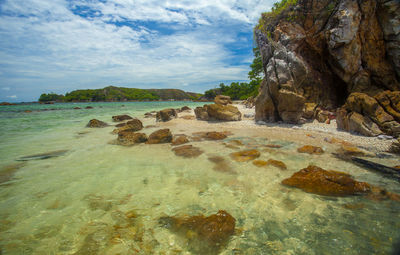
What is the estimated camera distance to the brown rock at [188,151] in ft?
23.0

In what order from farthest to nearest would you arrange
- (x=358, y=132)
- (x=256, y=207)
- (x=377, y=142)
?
(x=358, y=132), (x=377, y=142), (x=256, y=207)

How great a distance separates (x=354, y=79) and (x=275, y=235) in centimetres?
1476

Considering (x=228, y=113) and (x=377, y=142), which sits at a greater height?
(x=228, y=113)

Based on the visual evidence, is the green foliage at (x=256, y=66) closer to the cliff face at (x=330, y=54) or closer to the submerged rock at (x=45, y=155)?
the cliff face at (x=330, y=54)

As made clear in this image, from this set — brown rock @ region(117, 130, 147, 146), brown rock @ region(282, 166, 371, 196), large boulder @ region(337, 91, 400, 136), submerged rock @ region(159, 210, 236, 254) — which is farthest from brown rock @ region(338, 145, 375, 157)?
brown rock @ region(117, 130, 147, 146)

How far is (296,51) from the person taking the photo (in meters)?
13.8

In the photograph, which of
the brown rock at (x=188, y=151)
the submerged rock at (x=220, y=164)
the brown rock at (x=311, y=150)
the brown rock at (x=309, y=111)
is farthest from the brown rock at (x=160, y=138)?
the brown rock at (x=309, y=111)

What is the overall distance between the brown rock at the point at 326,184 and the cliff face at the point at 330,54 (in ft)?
21.8

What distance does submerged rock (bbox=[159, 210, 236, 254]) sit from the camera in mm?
2746

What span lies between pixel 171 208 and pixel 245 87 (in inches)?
2862

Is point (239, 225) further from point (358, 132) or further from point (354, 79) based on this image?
point (354, 79)

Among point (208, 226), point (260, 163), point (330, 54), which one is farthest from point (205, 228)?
point (330, 54)

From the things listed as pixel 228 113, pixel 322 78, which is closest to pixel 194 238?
pixel 228 113

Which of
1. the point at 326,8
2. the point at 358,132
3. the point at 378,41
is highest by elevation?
the point at 326,8
